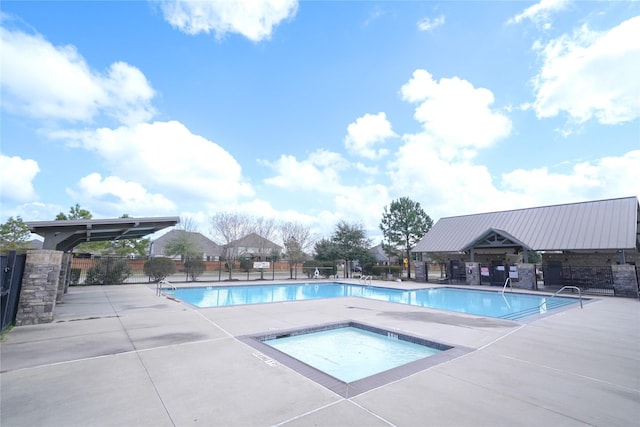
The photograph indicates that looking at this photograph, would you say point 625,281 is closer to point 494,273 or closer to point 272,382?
point 494,273

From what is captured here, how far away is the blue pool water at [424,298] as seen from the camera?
11828 millimetres

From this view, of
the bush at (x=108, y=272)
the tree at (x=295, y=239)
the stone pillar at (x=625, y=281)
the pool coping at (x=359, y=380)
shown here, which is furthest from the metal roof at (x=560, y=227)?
the bush at (x=108, y=272)

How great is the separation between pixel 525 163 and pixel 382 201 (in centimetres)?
1391

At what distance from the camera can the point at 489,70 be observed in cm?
1295

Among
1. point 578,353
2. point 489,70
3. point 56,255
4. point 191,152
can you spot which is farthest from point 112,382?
point 489,70

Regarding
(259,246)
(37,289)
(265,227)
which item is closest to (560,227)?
(37,289)

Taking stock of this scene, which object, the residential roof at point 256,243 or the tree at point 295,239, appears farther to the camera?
the residential roof at point 256,243

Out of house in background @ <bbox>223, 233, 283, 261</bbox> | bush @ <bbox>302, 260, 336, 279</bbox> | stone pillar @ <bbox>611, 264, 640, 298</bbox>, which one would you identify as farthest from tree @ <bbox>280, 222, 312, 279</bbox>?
stone pillar @ <bbox>611, 264, 640, 298</bbox>

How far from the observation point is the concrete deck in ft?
9.77

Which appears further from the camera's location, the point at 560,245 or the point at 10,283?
the point at 560,245

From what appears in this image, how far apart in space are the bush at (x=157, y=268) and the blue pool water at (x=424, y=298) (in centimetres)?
347

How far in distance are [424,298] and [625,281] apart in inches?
392

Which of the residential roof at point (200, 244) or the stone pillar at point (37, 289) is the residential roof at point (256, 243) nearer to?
the residential roof at point (200, 244)

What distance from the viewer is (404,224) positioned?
2778 centimetres
